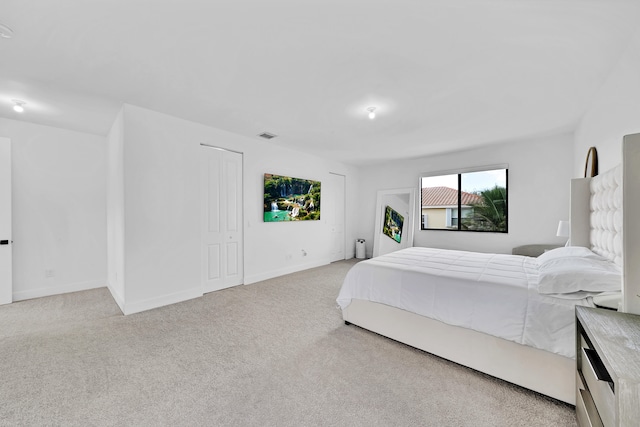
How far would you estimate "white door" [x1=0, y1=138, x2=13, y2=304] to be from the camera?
3377mm

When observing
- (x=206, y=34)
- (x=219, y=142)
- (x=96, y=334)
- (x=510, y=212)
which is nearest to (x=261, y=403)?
(x=96, y=334)

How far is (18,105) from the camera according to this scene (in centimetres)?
305

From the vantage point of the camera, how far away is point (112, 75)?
7.91ft

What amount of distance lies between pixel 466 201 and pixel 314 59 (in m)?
4.38

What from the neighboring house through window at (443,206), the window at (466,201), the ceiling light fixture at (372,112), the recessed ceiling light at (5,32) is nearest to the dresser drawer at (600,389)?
the ceiling light fixture at (372,112)

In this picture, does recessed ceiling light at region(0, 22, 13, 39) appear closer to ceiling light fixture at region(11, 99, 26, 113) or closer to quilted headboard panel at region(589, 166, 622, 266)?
ceiling light fixture at region(11, 99, 26, 113)

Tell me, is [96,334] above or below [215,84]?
below

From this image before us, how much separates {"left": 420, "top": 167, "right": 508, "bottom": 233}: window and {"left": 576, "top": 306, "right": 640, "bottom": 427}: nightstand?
3.95 metres

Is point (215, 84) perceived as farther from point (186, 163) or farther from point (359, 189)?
point (359, 189)

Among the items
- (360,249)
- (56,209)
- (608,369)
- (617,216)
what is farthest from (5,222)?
(617,216)

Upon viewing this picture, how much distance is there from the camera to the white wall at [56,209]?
11.8 feet

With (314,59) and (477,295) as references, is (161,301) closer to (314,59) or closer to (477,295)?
(314,59)

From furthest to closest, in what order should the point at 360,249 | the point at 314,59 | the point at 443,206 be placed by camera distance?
the point at 360,249 < the point at 443,206 < the point at 314,59

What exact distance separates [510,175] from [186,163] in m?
5.40
